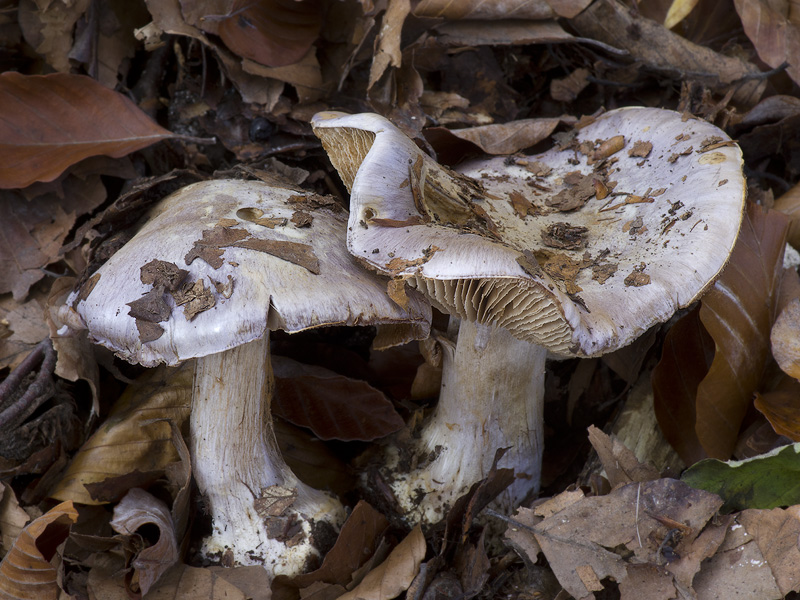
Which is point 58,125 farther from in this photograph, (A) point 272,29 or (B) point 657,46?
(B) point 657,46

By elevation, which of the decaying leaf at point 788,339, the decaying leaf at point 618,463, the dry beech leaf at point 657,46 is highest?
the dry beech leaf at point 657,46

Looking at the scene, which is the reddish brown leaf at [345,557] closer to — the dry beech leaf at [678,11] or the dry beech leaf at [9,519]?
the dry beech leaf at [9,519]

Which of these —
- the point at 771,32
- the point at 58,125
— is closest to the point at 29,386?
the point at 58,125

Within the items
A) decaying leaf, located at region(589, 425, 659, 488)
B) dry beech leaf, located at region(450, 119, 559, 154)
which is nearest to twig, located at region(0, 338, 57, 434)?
dry beech leaf, located at region(450, 119, 559, 154)

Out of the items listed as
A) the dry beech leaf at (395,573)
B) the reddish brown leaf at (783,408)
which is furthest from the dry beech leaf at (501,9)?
the dry beech leaf at (395,573)

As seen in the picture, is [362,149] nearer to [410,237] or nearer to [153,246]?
[410,237]

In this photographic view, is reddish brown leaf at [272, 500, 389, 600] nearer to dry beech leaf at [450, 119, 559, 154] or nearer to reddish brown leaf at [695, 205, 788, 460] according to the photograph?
reddish brown leaf at [695, 205, 788, 460]
